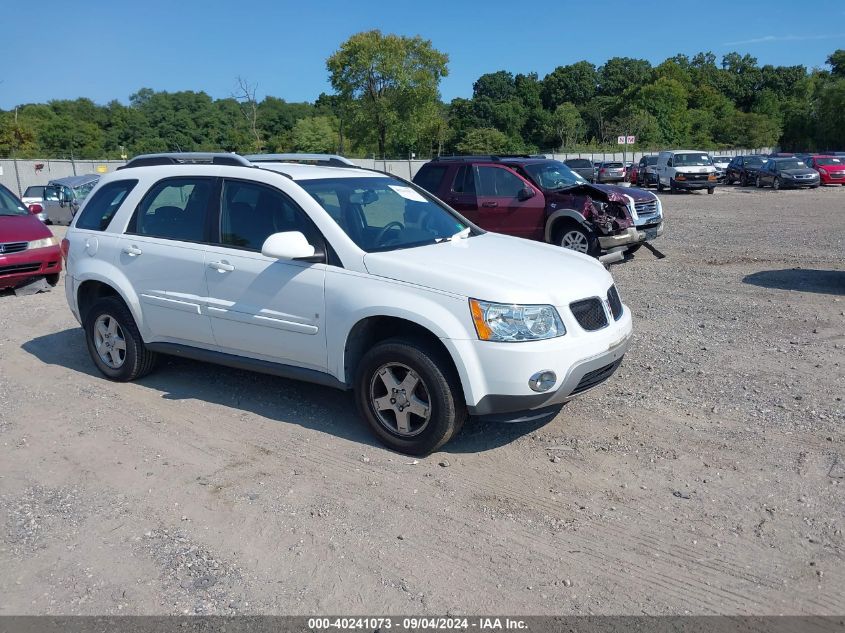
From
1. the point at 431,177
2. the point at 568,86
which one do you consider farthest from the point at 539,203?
the point at 568,86

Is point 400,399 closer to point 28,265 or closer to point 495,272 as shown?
point 495,272

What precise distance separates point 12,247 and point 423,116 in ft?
187

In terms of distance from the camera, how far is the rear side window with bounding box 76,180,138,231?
6.41m

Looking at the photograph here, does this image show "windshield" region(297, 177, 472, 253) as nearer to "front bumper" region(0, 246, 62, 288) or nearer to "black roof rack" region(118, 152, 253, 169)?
"black roof rack" region(118, 152, 253, 169)

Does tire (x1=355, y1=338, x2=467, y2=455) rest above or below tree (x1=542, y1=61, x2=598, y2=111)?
below

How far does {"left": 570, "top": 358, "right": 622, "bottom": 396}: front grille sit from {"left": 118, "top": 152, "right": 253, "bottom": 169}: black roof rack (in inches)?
120

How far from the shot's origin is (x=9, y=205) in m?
11.6

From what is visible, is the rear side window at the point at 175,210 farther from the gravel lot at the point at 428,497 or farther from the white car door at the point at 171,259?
A: the gravel lot at the point at 428,497

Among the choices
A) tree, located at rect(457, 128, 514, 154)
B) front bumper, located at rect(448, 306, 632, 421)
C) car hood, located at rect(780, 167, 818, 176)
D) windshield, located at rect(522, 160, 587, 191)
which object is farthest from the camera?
tree, located at rect(457, 128, 514, 154)

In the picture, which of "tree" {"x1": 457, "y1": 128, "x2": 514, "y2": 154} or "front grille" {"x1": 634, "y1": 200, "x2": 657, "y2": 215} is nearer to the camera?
"front grille" {"x1": 634, "y1": 200, "x2": 657, "y2": 215}

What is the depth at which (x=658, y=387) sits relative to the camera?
6.05 m

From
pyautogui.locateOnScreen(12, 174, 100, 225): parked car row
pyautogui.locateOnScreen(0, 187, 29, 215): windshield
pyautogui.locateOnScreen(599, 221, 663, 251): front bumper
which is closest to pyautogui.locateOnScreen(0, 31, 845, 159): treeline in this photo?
pyautogui.locateOnScreen(12, 174, 100, 225): parked car row

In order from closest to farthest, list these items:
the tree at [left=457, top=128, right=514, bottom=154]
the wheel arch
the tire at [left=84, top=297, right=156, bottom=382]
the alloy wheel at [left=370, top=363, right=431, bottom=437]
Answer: the alloy wheel at [left=370, top=363, right=431, bottom=437], the tire at [left=84, top=297, right=156, bottom=382], the wheel arch, the tree at [left=457, top=128, right=514, bottom=154]

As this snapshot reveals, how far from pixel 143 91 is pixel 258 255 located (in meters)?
94.8
